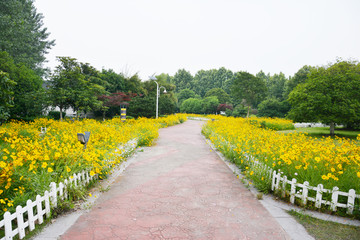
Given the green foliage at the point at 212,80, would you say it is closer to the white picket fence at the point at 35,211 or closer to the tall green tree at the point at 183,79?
the tall green tree at the point at 183,79

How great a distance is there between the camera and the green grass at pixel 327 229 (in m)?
2.92

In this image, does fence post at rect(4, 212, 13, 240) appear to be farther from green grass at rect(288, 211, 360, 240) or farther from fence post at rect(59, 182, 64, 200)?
green grass at rect(288, 211, 360, 240)

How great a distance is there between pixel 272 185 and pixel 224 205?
1240 mm

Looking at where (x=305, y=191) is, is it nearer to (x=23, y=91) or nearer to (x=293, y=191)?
(x=293, y=191)

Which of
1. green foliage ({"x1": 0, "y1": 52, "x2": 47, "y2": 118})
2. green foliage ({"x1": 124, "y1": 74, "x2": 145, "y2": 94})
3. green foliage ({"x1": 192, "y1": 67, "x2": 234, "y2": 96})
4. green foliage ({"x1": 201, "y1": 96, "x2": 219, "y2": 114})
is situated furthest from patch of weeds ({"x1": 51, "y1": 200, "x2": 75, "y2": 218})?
green foliage ({"x1": 192, "y1": 67, "x2": 234, "y2": 96})

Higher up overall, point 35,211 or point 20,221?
point 20,221

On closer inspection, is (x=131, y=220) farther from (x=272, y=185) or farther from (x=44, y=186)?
(x=272, y=185)

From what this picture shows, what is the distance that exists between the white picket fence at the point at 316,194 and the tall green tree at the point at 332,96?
36.1 ft

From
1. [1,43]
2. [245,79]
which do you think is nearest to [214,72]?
[245,79]

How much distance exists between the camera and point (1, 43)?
1867 centimetres

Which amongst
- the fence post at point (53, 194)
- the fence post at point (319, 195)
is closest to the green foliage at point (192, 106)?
the fence post at point (319, 195)

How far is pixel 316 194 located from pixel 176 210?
2532 mm

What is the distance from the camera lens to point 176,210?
3.66m

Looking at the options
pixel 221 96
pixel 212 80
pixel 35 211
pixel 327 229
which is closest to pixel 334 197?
pixel 327 229
